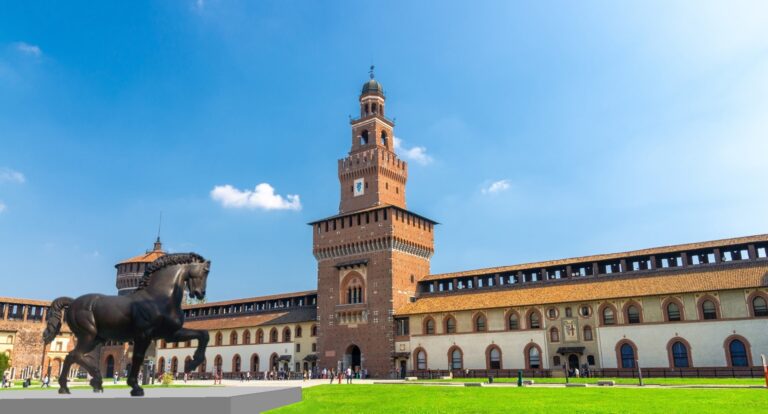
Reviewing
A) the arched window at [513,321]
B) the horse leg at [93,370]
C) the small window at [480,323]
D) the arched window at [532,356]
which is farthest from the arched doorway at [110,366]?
the horse leg at [93,370]

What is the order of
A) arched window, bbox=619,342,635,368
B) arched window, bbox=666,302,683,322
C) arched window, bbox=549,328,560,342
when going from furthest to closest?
1. arched window, bbox=549,328,560,342
2. arched window, bbox=619,342,635,368
3. arched window, bbox=666,302,683,322

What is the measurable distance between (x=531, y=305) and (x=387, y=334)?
639 inches

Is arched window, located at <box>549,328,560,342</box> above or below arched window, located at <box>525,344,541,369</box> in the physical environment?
above

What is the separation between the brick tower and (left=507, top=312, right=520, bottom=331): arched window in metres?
12.9

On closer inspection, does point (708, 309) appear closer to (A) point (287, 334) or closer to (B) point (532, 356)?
(B) point (532, 356)

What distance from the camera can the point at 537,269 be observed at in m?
59.7

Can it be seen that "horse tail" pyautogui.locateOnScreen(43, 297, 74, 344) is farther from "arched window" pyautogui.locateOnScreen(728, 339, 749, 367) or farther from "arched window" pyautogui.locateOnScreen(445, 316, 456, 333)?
"arched window" pyautogui.locateOnScreen(728, 339, 749, 367)

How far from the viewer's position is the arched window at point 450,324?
59.6m

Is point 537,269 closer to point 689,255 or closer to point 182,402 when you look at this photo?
point 689,255

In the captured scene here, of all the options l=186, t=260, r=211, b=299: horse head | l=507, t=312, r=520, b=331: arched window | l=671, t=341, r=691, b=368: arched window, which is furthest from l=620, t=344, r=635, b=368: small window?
l=186, t=260, r=211, b=299: horse head

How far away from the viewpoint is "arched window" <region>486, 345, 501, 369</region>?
56.2 m

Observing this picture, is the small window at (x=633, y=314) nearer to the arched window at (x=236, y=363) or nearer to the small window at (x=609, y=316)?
the small window at (x=609, y=316)

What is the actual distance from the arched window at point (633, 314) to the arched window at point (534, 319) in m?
7.92

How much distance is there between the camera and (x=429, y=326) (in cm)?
6128
